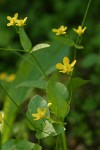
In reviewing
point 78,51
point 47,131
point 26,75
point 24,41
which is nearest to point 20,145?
point 47,131

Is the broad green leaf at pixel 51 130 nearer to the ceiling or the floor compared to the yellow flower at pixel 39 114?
nearer to the floor

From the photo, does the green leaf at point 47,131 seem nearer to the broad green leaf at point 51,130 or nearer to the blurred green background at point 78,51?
the broad green leaf at point 51,130

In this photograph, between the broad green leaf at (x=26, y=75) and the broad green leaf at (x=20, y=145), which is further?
the broad green leaf at (x=26, y=75)

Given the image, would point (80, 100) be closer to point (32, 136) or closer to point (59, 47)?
point (32, 136)

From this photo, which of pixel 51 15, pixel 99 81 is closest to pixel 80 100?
pixel 99 81

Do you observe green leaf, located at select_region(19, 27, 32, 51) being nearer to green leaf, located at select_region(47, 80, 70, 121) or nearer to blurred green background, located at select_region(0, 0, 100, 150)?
green leaf, located at select_region(47, 80, 70, 121)

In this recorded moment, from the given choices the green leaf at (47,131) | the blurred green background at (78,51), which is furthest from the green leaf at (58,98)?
the blurred green background at (78,51)

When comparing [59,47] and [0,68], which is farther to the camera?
[0,68]
